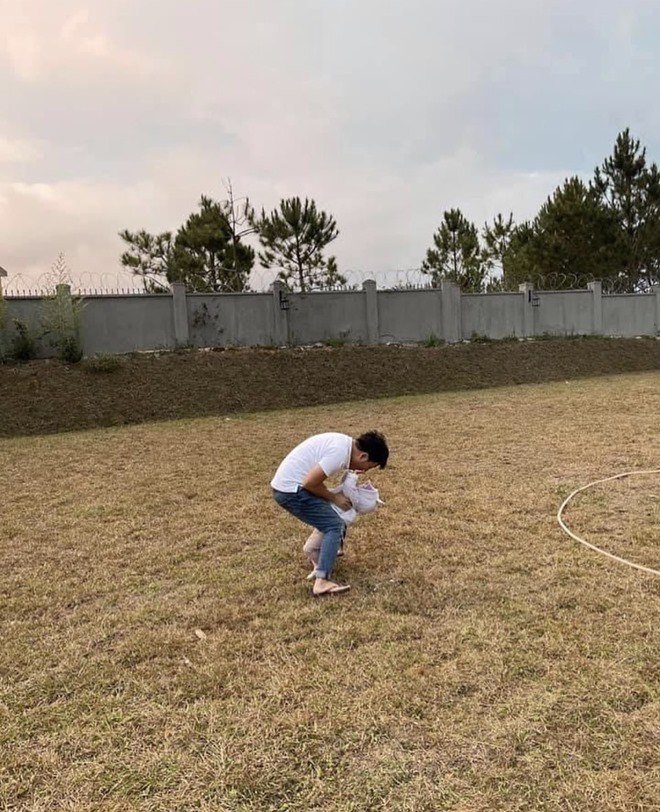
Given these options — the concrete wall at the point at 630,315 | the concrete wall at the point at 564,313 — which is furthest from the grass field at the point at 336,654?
the concrete wall at the point at 630,315

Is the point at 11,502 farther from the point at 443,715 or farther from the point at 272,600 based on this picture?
the point at 443,715

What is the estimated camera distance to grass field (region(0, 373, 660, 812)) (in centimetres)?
160

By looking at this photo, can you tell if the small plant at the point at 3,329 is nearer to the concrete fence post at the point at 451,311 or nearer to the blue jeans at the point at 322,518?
the blue jeans at the point at 322,518

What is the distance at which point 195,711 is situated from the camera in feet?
6.24

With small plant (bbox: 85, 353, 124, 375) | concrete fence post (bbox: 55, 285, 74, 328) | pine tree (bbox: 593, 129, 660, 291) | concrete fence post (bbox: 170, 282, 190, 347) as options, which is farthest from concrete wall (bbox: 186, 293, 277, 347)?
pine tree (bbox: 593, 129, 660, 291)

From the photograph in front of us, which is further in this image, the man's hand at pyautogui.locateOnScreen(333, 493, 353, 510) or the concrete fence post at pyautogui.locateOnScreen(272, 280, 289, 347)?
the concrete fence post at pyautogui.locateOnScreen(272, 280, 289, 347)

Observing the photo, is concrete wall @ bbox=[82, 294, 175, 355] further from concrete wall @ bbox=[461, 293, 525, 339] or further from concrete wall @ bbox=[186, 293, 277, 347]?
concrete wall @ bbox=[461, 293, 525, 339]

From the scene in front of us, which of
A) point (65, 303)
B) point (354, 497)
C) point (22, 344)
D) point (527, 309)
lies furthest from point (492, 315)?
point (354, 497)

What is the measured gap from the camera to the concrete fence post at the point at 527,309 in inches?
617

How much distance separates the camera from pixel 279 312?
1304 cm

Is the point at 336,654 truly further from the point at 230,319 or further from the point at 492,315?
the point at 492,315

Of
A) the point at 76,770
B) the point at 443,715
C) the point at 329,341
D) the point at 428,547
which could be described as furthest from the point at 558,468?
the point at 329,341

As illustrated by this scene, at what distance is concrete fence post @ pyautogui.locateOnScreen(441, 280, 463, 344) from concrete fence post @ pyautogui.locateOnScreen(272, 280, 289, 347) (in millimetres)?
4141

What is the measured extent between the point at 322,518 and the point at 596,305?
53.8ft
